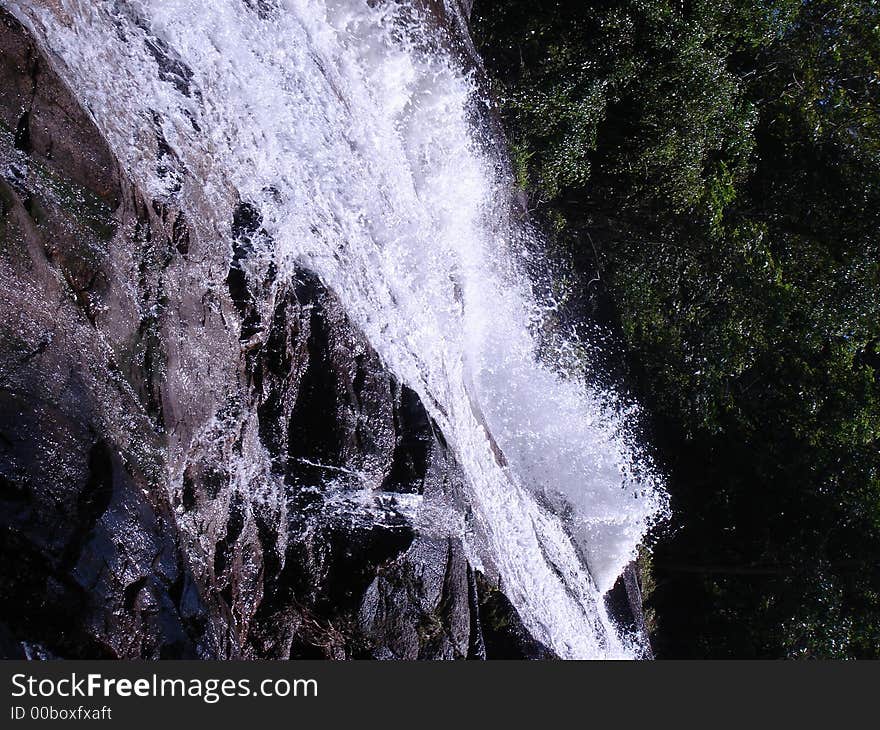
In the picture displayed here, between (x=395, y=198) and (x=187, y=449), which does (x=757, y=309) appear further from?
(x=187, y=449)

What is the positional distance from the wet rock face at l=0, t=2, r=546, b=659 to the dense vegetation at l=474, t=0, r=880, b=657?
516cm

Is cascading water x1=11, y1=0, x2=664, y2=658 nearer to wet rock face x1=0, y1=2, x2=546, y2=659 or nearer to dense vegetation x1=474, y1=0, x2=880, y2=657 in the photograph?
wet rock face x1=0, y1=2, x2=546, y2=659

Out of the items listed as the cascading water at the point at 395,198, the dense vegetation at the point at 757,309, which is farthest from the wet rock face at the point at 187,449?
the dense vegetation at the point at 757,309

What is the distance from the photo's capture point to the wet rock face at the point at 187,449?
3.19 meters

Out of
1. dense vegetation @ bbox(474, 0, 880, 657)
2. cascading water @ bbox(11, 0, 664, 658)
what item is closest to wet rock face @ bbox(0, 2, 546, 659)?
cascading water @ bbox(11, 0, 664, 658)

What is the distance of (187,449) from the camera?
4.02m

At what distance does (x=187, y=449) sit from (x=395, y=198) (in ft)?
9.95

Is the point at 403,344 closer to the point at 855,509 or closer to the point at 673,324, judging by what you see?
the point at 673,324

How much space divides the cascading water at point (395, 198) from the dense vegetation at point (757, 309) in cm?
157

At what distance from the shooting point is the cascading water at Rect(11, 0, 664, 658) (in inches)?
171

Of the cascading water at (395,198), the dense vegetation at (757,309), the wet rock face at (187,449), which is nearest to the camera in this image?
the wet rock face at (187,449)

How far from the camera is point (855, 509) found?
32.5 feet

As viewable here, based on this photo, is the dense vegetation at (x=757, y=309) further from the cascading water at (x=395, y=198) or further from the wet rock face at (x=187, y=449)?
the wet rock face at (x=187, y=449)

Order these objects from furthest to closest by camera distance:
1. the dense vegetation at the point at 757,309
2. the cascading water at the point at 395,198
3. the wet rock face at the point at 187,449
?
the dense vegetation at the point at 757,309 → the cascading water at the point at 395,198 → the wet rock face at the point at 187,449
